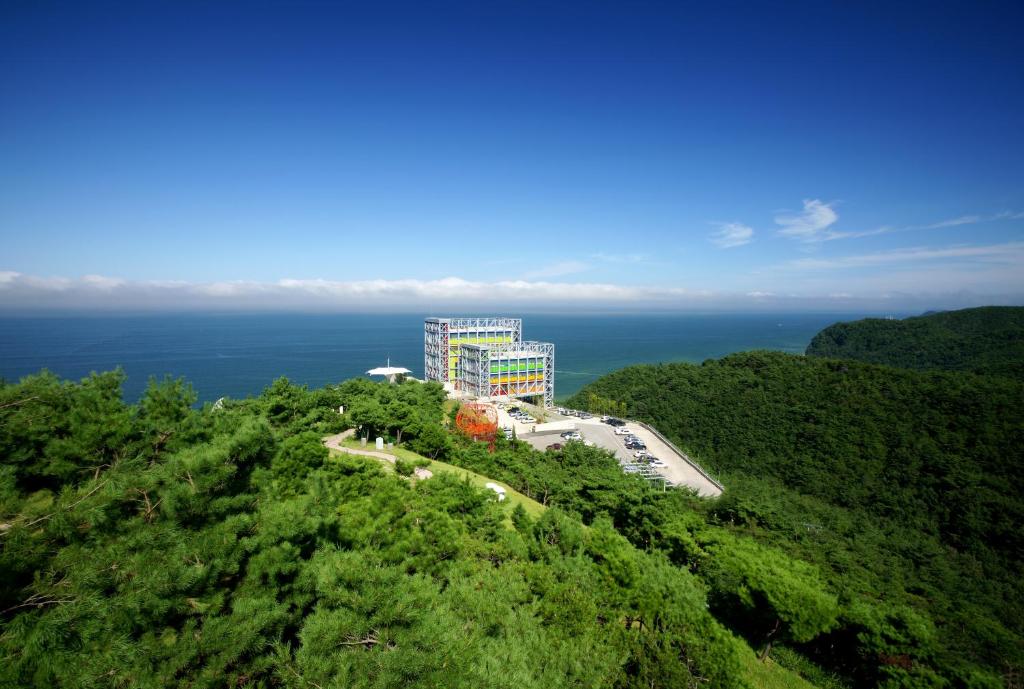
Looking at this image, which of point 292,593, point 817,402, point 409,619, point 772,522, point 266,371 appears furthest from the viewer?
point 266,371

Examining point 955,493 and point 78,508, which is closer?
point 78,508

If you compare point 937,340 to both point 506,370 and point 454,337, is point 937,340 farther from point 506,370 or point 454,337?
point 454,337

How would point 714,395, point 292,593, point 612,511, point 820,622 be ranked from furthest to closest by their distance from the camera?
point 714,395 → point 612,511 → point 820,622 → point 292,593

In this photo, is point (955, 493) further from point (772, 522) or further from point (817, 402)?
point (772, 522)

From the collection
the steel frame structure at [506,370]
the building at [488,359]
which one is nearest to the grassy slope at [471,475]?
the steel frame structure at [506,370]

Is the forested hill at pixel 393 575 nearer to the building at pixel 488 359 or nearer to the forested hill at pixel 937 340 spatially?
the building at pixel 488 359

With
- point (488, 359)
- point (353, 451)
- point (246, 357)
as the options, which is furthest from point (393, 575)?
point (246, 357)

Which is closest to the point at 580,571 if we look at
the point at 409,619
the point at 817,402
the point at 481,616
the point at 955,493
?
the point at 481,616
